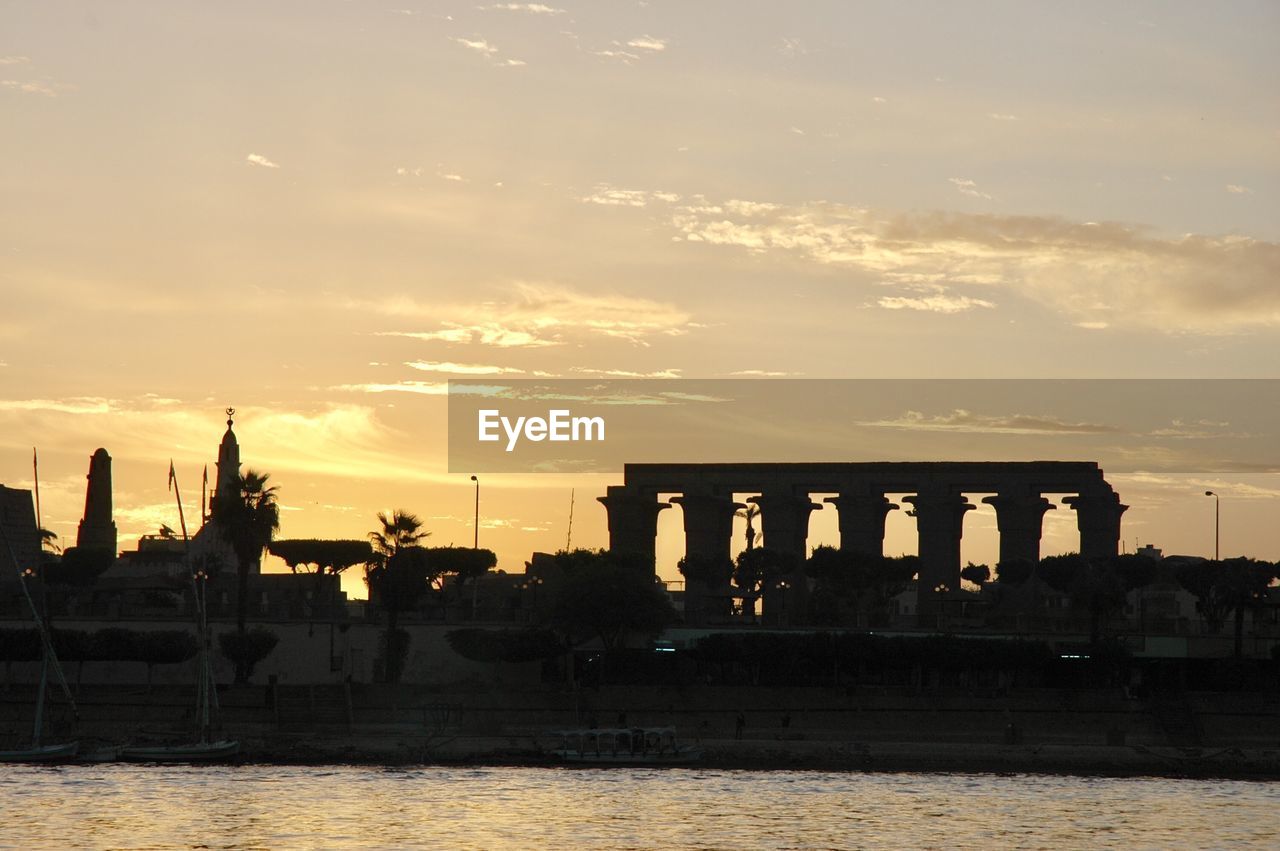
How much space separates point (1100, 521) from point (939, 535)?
9881 mm

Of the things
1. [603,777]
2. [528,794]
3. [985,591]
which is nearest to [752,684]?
[603,777]

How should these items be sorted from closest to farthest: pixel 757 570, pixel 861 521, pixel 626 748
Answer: pixel 626 748, pixel 757 570, pixel 861 521

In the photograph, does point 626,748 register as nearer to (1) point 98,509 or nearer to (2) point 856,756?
(2) point 856,756

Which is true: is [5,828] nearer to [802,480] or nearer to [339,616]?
[339,616]

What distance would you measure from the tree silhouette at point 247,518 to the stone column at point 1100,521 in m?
49.7

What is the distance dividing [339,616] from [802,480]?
34376 mm

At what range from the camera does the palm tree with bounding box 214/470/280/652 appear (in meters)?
93.4

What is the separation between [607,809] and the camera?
6531 cm

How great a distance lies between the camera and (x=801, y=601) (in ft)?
364

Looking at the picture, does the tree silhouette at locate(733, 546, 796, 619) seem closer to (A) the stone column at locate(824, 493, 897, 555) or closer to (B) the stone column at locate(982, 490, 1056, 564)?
(A) the stone column at locate(824, 493, 897, 555)

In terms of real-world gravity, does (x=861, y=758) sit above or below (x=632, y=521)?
below

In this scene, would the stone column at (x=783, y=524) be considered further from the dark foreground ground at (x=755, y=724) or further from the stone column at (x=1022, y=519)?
the dark foreground ground at (x=755, y=724)

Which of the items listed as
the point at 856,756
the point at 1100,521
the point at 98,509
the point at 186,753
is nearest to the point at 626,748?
the point at 856,756

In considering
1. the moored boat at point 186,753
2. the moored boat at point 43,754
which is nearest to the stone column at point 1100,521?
the moored boat at point 186,753
